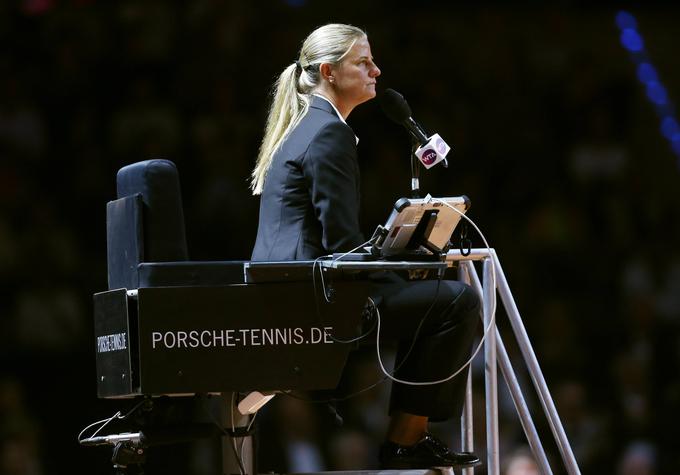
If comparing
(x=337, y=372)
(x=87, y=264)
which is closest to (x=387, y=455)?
(x=337, y=372)

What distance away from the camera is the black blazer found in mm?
3908

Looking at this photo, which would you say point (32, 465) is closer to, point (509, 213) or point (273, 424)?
point (273, 424)

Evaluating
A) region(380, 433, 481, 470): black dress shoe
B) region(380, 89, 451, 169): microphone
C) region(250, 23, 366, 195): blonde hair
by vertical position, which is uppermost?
region(250, 23, 366, 195): blonde hair

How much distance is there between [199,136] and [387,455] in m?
4.87

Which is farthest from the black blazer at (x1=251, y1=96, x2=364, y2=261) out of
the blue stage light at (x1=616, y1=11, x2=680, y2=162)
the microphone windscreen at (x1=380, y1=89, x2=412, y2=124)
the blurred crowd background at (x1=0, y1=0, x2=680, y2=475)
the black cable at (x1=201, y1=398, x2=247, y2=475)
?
the blue stage light at (x1=616, y1=11, x2=680, y2=162)

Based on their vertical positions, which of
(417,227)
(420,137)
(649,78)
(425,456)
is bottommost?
(425,456)

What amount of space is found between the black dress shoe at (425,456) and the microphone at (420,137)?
0.86m

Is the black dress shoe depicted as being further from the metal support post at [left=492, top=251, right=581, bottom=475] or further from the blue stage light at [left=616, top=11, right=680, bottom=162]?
the blue stage light at [left=616, top=11, right=680, bottom=162]

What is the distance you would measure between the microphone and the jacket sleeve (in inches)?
6.5

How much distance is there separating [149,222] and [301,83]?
80 cm

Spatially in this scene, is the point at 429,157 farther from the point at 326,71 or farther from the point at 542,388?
the point at 542,388

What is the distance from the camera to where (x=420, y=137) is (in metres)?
3.89

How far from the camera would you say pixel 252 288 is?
377 cm

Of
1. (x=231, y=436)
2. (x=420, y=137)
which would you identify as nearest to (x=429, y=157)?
(x=420, y=137)
